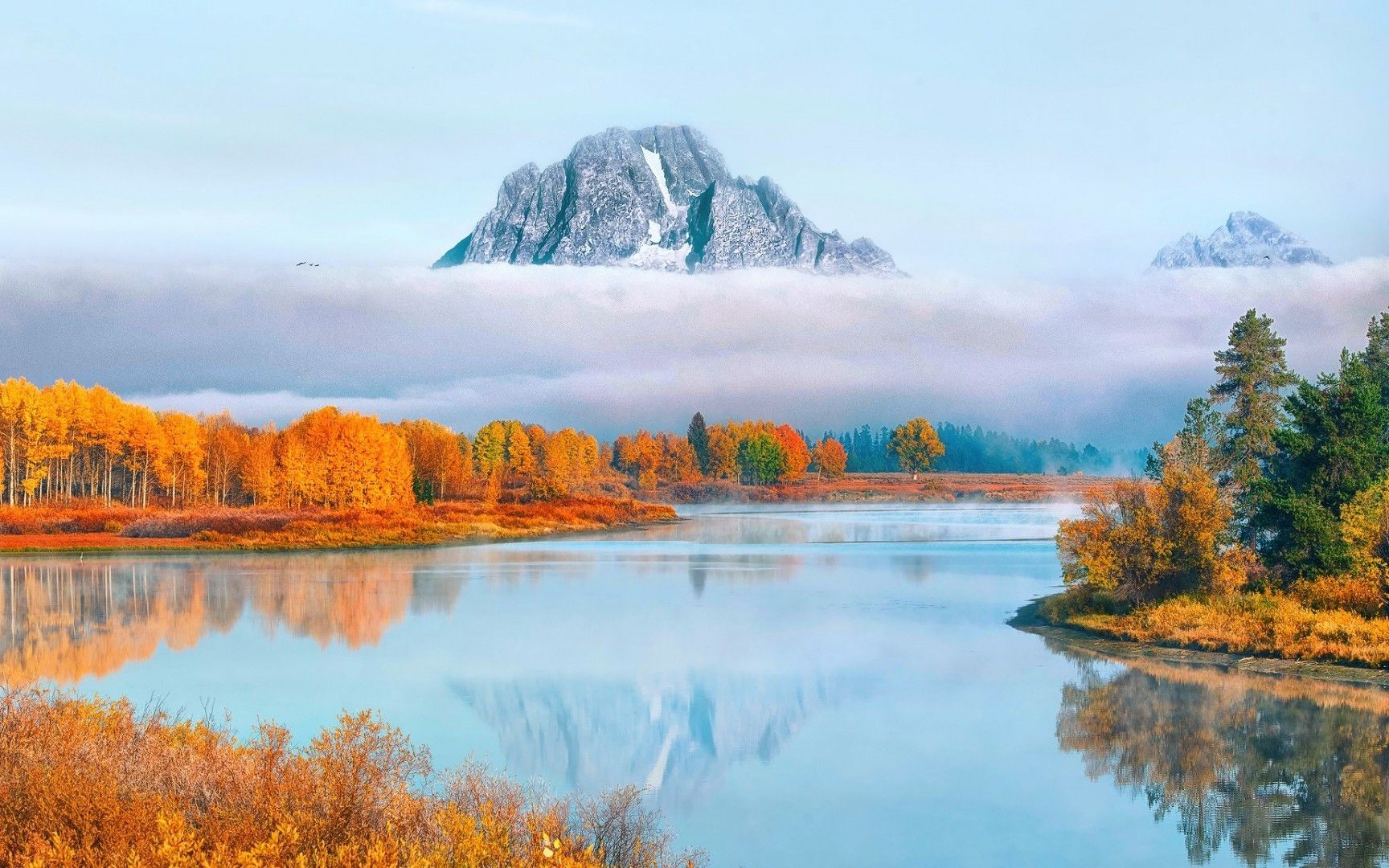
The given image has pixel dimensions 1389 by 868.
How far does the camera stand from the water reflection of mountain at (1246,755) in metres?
12.8

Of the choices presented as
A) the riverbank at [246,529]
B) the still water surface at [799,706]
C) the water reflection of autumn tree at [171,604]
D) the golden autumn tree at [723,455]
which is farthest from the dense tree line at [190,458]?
the golden autumn tree at [723,455]

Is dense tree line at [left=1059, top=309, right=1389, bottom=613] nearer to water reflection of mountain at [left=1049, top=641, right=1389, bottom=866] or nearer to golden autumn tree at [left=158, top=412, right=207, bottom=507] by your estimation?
water reflection of mountain at [left=1049, top=641, right=1389, bottom=866]

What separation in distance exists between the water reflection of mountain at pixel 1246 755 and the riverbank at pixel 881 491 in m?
130

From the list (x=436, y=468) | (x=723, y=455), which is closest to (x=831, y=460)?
(x=723, y=455)

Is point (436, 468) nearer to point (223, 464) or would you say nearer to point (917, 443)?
point (223, 464)

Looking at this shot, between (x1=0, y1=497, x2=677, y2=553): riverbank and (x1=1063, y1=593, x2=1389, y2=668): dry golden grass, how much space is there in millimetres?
50320

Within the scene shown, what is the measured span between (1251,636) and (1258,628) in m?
0.33

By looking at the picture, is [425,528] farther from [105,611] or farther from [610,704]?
[610,704]

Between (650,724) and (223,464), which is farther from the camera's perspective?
(223,464)

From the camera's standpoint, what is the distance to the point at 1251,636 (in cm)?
2472

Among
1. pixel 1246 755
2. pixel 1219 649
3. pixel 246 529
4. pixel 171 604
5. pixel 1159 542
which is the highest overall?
pixel 1159 542

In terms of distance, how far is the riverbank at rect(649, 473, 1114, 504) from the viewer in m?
156

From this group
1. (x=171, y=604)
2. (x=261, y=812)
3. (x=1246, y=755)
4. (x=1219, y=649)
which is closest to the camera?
(x=261, y=812)

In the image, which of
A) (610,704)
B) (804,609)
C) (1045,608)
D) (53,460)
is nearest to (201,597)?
(804,609)
